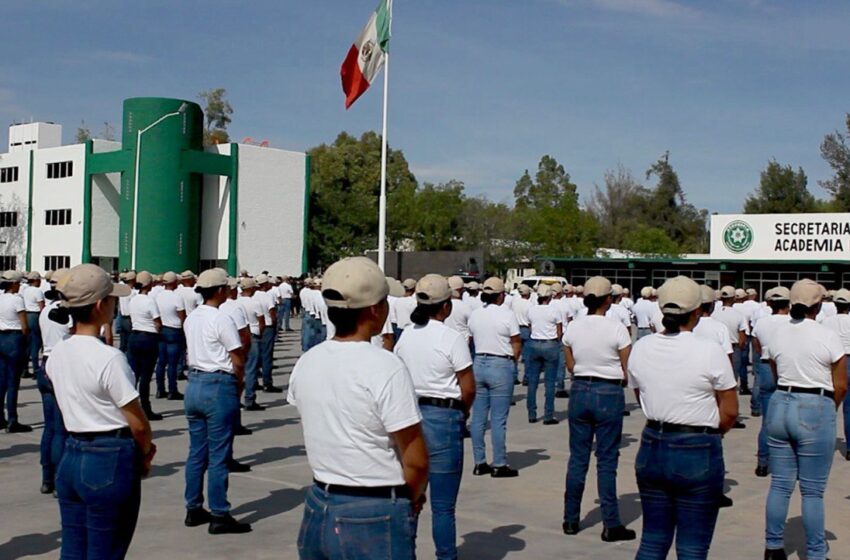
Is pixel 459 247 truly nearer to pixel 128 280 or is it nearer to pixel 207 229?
pixel 207 229

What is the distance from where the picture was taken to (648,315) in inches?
758

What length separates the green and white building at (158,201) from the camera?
157 feet

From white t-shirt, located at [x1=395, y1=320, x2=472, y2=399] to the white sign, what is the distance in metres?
40.5

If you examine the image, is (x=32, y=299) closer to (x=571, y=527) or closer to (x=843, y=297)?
(x=571, y=527)

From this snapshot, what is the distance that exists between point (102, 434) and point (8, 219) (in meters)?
53.8

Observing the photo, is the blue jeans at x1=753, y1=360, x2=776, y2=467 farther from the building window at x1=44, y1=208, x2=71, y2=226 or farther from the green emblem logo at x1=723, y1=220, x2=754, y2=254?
the building window at x1=44, y1=208, x2=71, y2=226

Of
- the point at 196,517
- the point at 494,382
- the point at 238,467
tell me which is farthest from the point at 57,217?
the point at 196,517

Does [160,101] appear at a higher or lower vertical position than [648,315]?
higher

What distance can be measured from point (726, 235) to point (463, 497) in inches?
1590

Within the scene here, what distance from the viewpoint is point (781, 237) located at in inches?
1795

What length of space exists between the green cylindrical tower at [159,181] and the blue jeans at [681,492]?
144ft

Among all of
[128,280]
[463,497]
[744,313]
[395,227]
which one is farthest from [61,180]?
[463,497]

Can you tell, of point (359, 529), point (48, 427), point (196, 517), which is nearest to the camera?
point (359, 529)

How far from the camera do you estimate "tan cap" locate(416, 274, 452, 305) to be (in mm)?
7199
